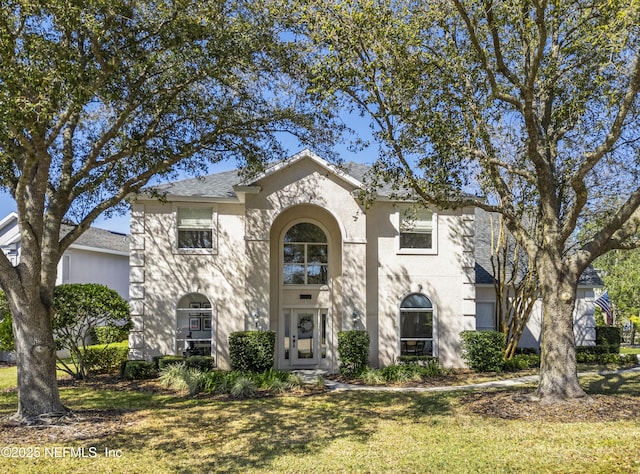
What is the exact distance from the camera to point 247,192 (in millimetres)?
17484

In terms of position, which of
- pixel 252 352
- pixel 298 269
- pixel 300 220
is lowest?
pixel 252 352

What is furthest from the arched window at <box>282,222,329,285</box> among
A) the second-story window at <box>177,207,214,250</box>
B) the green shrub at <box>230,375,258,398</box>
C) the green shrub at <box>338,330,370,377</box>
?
the green shrub at <box>230,375,258,398</box>

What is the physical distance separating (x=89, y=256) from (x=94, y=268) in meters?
0.73

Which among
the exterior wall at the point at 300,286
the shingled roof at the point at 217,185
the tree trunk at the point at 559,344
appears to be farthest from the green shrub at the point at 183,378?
the tree trunk at the point at 559,344

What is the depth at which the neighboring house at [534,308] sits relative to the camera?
69.4ft

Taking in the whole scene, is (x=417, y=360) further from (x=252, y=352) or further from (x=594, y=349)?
(x=594, y=349)

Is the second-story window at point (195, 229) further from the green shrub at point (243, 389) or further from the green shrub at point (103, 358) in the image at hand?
the green shrub at point (243, 389)

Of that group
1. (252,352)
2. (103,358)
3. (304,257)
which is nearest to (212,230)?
(304,257)

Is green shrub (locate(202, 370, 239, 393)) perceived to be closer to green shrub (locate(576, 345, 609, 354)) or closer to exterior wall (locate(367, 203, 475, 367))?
exterior wall (locate(367, 203, 475, 367))

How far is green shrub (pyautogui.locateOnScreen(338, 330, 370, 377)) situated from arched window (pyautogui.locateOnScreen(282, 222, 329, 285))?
8.82 feet

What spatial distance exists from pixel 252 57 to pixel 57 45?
13.9 feet

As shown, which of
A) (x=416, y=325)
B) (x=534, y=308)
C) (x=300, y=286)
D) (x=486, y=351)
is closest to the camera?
(x=486, y=351)

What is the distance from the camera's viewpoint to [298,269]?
1911 centimetres

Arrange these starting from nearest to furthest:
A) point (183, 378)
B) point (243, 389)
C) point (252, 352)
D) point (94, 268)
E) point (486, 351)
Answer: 1. point (243, 389)
2. point (183, 378)
3. point (252, 352)
4. point (486, 351)
5. point (94, 268)
